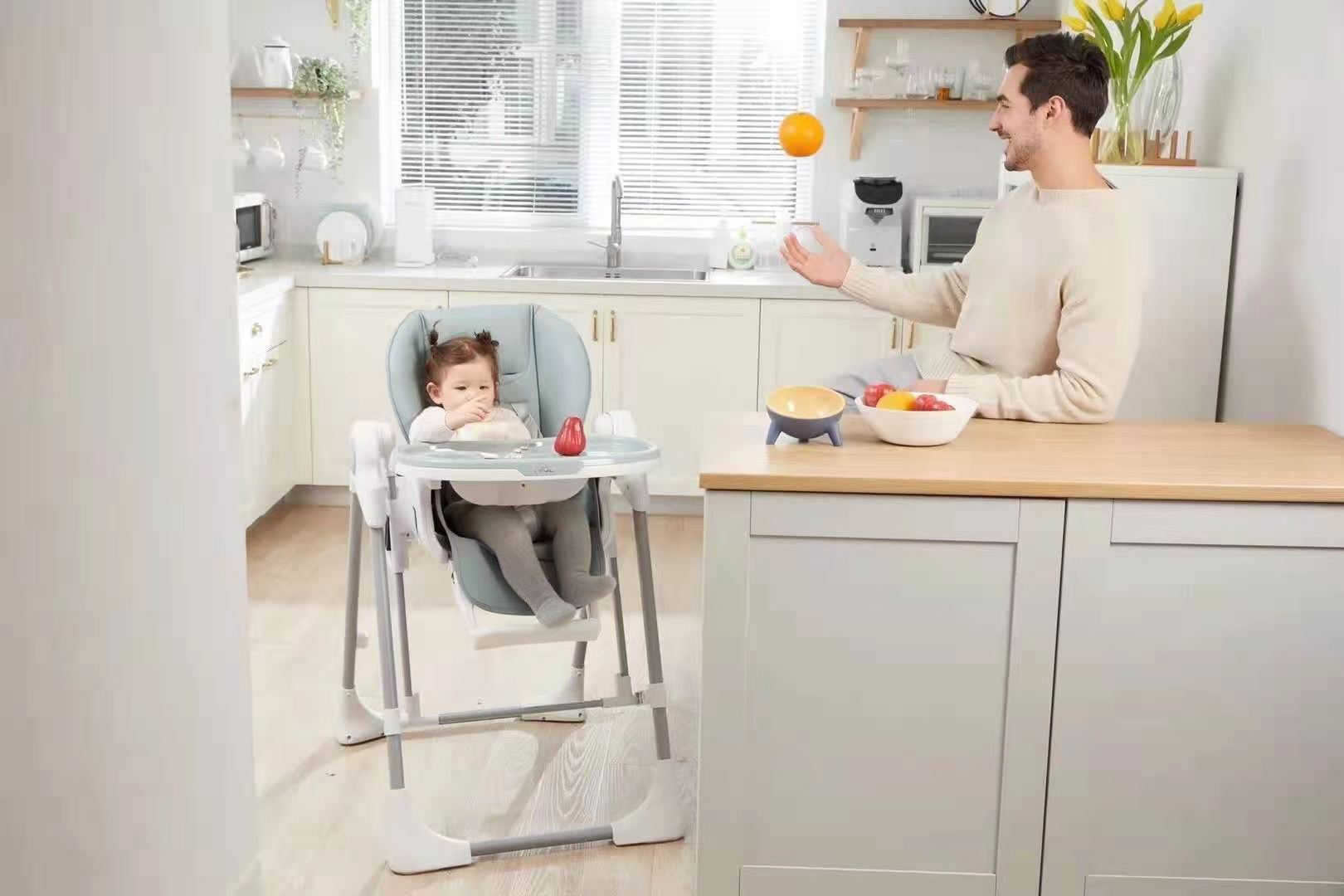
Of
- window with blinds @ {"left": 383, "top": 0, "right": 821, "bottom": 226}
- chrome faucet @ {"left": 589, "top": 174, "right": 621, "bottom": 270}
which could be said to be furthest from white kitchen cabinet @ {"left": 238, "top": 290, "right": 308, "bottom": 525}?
chrome faucet @ {"left": 589, "top": 174, "right": 621, "bottom": 270}

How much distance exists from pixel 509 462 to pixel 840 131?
320cm

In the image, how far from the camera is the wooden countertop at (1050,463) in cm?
207

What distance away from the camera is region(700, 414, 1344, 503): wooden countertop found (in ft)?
6.81

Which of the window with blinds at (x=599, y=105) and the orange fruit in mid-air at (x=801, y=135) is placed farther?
the window with blinds at (x=599, y=105)

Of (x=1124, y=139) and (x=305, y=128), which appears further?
(x=305, y=128)

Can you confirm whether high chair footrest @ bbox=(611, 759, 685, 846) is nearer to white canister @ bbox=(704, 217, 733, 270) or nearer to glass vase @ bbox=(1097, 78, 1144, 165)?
glass vase @ bbox=(1097, 78, 1144, 165)

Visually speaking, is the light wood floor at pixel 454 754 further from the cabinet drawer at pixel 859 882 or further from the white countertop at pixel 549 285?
the white countertop at pixel 549 285

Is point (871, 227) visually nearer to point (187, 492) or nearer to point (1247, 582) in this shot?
point (1247, 582)

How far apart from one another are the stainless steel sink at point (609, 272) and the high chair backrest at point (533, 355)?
6.58ft

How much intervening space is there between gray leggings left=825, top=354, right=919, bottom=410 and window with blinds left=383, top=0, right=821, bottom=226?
2.49 m

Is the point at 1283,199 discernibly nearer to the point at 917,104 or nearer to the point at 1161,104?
the point at 1161,104

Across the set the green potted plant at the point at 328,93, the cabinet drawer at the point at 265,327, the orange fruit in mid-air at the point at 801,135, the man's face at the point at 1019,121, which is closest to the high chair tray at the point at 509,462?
the man's face at the point at 1019,121

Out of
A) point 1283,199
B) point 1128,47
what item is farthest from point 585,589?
point 1128,47

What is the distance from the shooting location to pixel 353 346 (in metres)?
4.70
